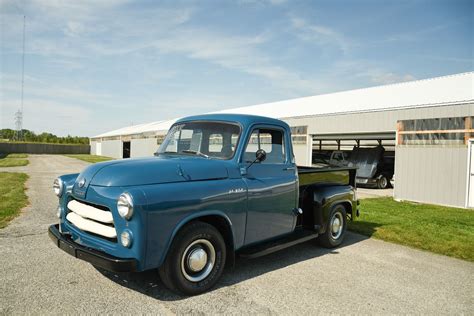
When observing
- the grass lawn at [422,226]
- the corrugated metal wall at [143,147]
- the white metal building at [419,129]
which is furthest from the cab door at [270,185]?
the corrugated metal wall at [143,147]

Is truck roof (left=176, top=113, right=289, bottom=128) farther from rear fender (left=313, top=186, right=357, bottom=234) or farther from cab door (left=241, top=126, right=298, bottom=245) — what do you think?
rear fender (left=313, top=186, right=357, bottom=234)

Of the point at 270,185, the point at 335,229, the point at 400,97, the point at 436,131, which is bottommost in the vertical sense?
the point at 335,229

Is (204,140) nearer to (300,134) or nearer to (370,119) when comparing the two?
(370,119)

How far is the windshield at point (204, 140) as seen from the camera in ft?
15.7

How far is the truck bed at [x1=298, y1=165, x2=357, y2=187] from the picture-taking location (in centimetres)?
594

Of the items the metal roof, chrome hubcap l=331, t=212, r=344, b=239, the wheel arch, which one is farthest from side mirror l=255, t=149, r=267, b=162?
the metal roof

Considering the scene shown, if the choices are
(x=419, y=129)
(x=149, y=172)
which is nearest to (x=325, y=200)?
(x=149, y=172)

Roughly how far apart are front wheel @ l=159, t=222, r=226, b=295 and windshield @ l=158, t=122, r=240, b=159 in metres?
1.10

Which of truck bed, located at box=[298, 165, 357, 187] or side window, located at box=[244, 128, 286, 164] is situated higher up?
Result: side window, located at box=[244, 128, 286, 164]

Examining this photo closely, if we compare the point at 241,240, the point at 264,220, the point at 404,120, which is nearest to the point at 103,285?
the point at 241,240

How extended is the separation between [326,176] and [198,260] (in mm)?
3223

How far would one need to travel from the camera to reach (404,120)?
13367 millimetres

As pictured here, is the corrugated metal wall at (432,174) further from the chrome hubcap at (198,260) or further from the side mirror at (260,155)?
the chrome hubcap at (198,260)

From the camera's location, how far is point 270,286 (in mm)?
4371
